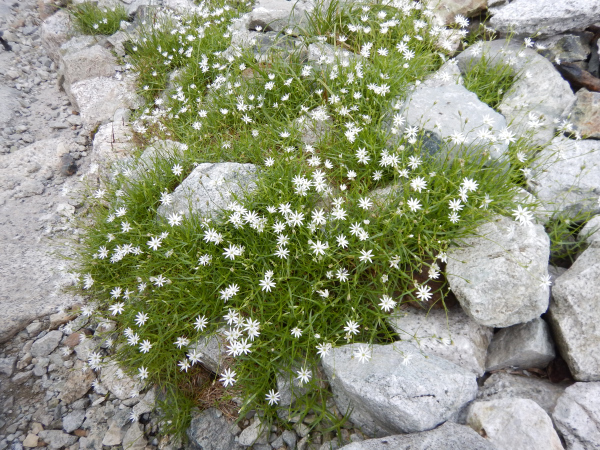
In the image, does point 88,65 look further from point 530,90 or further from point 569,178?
point 569,178

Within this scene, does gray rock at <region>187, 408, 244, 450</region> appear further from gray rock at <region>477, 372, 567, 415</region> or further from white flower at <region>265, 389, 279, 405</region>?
gray rock at <region>477, 372, 567, 415</region>

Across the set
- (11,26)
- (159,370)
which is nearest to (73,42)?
(11,26)

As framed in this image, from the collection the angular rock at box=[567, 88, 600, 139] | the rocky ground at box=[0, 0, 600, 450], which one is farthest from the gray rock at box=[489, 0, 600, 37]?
the angular rock at box=[567, 88, 600, 139]

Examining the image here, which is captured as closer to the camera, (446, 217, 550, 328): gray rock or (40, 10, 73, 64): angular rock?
(446, 217, 550, 328): gray rock

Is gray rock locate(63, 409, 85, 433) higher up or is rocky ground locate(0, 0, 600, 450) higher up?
Answer: rocky ground locate(0, 0, 600, 450)

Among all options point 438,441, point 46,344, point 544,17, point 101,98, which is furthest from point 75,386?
point 544,17
